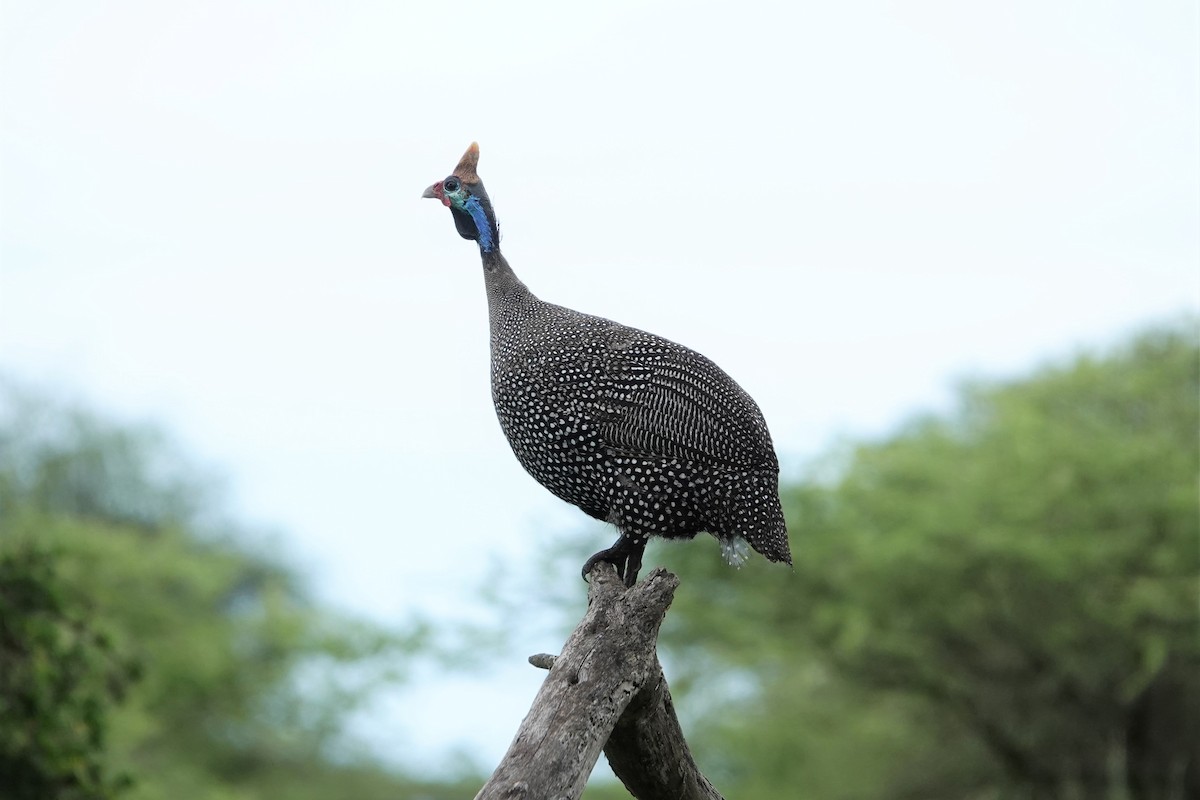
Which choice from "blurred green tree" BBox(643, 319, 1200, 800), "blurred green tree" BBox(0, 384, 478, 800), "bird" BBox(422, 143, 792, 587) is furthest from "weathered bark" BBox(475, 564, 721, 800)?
"blurred green tree" BBox(643, 319, 1200, 800)

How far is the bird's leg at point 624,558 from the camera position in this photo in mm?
6059

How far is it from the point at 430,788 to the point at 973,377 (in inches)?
552

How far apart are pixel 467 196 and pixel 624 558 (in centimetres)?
159

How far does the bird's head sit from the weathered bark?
1473mm

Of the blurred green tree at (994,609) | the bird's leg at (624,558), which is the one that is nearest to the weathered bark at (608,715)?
the bird's leg at (624,558)

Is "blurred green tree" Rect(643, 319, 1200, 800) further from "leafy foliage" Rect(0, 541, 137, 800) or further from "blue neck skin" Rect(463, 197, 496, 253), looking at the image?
"blue neck skin" Rect(463, 197, 496, 253)

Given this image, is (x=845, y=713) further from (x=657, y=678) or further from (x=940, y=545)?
(x=657, y=678)

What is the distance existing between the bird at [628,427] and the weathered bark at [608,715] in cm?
33

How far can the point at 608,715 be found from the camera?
5.03 metres

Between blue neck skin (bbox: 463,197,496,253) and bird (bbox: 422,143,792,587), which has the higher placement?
blue neck skin (bbox: 463,197,496,253)

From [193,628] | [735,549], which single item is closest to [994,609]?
[193,628]

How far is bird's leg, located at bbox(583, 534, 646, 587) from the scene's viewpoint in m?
6.06

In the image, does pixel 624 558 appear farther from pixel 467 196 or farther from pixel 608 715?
pixel 467 196

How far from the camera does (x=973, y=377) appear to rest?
32438mm
